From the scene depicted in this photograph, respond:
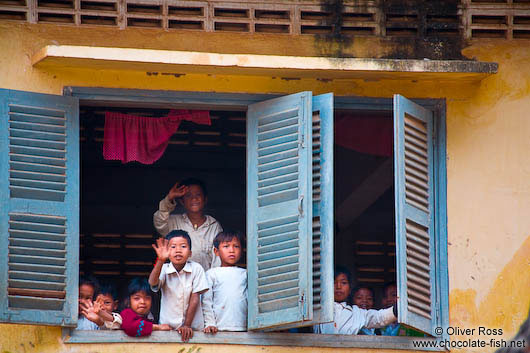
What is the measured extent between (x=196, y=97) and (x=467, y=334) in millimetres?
2489

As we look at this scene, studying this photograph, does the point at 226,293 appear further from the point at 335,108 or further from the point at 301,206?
the point at 335,108

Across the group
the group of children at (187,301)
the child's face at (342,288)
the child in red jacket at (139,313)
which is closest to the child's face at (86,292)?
the group of children at (187,301)

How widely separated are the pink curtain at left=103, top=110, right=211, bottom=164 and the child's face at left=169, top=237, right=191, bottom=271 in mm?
770

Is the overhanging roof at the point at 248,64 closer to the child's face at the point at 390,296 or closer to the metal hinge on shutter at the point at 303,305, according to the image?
the metal hinge on shutter at the point at 303,305

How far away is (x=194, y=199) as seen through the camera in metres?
8.73

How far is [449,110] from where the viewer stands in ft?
27.0

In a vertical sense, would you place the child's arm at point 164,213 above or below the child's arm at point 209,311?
above

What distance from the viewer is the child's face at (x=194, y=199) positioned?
8.71 metres

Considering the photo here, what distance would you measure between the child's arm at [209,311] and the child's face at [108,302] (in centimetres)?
70

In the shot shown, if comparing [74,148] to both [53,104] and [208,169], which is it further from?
[208,169]

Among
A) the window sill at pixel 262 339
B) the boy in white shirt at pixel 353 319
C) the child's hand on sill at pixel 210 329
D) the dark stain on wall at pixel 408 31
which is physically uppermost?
the dark stain on wall at pixel 408 31

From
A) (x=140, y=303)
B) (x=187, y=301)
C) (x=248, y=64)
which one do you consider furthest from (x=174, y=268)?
(x=248, y=64)

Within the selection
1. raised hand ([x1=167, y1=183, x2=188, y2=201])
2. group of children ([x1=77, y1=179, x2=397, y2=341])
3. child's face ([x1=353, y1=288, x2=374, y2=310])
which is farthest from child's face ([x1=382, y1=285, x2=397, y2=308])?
raised hand ([x1=167, y1=183, x2=188, y2=201])

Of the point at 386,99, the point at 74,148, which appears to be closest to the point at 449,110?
the point at 386,99
